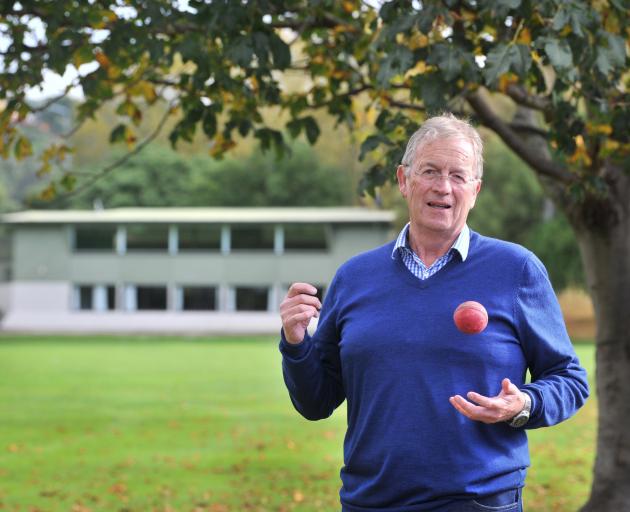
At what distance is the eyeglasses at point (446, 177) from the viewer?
3.28m

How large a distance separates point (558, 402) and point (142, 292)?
192ft

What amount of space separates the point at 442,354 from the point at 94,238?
60.1 m

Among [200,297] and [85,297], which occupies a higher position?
[200,297]

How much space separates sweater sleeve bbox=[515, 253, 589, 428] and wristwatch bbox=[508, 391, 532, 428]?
4 cm

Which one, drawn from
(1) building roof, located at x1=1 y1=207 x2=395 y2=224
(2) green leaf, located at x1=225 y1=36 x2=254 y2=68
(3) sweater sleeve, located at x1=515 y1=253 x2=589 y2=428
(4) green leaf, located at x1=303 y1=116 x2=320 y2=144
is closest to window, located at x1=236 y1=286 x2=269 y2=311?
(1) building roof, located at x1=1 y1=207 x2=395 y2=224

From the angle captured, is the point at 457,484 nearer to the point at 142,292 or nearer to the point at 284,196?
the point at 142,292

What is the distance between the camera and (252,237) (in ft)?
200

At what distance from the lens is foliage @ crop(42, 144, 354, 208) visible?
68.2 metres

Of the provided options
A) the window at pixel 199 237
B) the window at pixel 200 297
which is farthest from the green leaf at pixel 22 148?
the window at pixel 200 297

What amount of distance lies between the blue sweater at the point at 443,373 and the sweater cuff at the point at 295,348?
1cm

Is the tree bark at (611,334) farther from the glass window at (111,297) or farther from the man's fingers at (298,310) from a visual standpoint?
the glass window at (111,297)

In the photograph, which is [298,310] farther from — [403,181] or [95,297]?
[95,297]

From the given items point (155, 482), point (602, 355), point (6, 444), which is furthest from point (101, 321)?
point (602, 355)

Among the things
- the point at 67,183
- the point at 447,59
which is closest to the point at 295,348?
the point at 447,59
